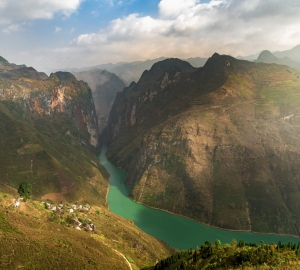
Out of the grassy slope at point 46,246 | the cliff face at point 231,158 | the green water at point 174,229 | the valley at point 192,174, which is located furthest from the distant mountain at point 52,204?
the cliff face at point 231,158

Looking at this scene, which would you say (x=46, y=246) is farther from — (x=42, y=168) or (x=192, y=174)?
(x=192, y=174)

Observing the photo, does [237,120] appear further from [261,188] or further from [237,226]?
[237,226]

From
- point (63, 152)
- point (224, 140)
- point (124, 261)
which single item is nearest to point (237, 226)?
point (224, 140)

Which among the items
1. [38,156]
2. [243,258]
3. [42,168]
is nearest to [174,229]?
[42,168]

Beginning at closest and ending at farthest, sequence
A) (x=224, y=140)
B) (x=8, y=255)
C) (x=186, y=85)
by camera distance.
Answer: (x=8, y=255) → (x=224, y=140) → (x=186, y=85)

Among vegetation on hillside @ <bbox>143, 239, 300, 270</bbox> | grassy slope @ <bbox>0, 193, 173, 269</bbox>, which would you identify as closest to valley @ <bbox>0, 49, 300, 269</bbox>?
grassy slope @ <bbox>0, 193, 173, 269</bbox>

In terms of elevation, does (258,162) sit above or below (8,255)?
below
